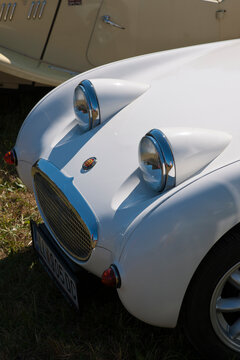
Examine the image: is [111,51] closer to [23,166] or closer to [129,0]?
[129,0]

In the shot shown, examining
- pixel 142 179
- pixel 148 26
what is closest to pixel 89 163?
pixel 142 179

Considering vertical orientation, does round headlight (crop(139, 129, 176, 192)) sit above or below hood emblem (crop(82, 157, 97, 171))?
above

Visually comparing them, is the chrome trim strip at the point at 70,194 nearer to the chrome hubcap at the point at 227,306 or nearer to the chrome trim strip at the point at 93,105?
the chrome trim strip at the point at 93,105

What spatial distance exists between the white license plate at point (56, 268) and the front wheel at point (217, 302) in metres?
0.49

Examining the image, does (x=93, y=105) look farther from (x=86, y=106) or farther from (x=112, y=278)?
(x=112, y=278)

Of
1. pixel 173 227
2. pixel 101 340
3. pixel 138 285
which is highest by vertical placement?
pixel 173 227

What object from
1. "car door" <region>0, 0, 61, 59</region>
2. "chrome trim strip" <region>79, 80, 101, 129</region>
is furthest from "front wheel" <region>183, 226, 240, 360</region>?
"car door" <region>0, 0, 61, 59</region>

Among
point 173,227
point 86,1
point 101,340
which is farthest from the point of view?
point 86,1

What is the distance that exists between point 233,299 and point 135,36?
271 centimetres

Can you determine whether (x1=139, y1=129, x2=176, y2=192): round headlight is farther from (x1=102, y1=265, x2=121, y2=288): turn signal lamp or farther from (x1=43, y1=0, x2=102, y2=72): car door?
(x1=43, y1=0, x2=102, y2=72): car door

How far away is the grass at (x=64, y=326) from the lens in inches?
83.0

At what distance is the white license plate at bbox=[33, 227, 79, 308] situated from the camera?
2072 mm

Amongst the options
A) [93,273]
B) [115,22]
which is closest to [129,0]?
[115,22]

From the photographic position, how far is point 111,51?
4070mm
